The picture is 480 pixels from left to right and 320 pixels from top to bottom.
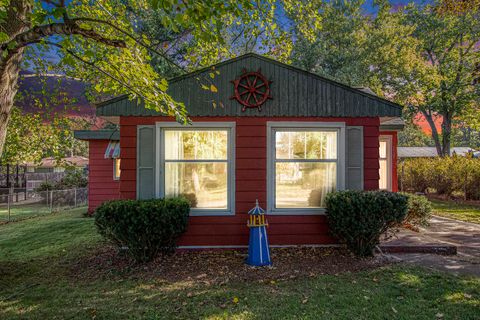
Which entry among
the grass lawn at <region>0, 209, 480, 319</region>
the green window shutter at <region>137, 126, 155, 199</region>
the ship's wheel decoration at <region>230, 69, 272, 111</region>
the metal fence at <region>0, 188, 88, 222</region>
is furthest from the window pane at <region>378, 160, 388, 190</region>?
the metal fence at <region>0, 188, 88, 222</region>

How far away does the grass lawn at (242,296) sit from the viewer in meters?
3.13

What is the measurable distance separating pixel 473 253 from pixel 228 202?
4.41 meters

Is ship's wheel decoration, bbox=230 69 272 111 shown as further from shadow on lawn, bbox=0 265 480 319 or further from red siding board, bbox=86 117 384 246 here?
shadow on lawn, bbox=0 265 480 319

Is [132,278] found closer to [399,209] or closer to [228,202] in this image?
[228,202]

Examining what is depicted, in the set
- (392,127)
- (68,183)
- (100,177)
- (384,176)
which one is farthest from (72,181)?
(392,127)

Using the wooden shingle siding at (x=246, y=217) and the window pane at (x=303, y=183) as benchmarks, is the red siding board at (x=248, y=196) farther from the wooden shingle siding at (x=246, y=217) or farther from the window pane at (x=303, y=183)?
the window pane at (x=303, y=183)

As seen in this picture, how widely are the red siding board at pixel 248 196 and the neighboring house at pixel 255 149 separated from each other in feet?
0.06

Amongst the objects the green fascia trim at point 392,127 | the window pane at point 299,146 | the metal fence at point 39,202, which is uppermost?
the green fascia trim at point 392,127

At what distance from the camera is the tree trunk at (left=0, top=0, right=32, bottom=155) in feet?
12.1

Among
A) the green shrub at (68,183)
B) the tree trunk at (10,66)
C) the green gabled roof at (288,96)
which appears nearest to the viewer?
the tree trunk at (10,66)

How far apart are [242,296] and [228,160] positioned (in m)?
2.49

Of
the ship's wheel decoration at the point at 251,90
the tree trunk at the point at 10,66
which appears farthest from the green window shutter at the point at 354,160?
the tree trunk at the point at 10,66

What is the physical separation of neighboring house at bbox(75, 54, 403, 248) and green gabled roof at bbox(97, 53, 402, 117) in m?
0.02

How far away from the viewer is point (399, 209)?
462cm
